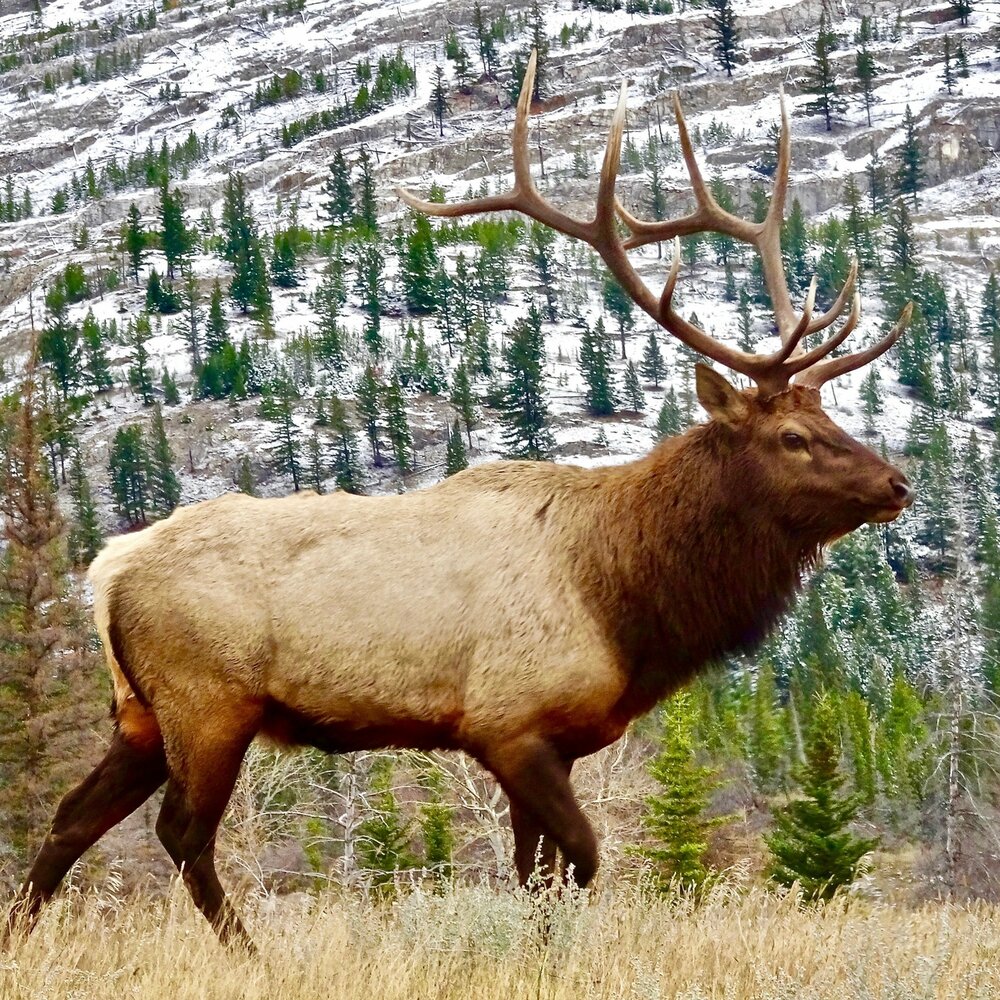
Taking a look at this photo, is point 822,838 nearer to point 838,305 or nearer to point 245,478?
point 838,305

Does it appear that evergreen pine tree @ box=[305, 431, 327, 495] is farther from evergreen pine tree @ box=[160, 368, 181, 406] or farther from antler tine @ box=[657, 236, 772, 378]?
antler tine @ box=[657, 236, 772, 378]

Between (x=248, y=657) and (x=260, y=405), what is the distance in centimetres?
15284

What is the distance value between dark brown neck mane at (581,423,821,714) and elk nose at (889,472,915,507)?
546 mm

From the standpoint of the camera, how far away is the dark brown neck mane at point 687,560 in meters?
6.68

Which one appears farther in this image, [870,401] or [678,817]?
[870,401]

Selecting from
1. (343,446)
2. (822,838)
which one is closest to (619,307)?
(343,446)

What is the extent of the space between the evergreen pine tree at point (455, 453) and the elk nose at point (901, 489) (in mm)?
129442

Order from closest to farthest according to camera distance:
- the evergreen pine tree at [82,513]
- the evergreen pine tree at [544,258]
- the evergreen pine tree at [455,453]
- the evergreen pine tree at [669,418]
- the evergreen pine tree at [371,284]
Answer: the evergreen pine tree at [82,513] → the evergreen pine tree at [455,453] → the evergreen pine tree at [669,418] → the evergreen pine tree at [371,284] → the evergreen pine tree at [544,258]

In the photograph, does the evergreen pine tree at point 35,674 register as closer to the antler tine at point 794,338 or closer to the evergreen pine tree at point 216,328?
the antler tine at point 794,338

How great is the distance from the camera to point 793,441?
707 centimetres

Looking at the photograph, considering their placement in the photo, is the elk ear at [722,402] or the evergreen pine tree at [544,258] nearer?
the elk ear at [722,402]

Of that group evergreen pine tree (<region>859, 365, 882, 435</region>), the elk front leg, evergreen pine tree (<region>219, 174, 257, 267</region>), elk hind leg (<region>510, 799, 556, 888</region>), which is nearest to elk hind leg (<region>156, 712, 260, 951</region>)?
the elk front leg

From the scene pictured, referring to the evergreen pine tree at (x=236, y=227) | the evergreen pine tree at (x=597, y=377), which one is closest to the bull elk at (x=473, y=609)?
the evergreen pine tree at (x=597, y=377)

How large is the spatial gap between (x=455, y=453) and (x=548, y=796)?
136 meters
